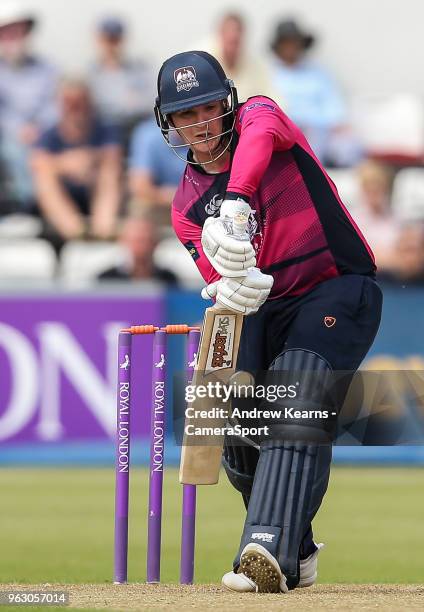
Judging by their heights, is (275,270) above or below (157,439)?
above

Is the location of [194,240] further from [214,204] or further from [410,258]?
[410,258]

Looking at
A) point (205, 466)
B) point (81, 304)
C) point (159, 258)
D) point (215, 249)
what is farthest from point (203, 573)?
point (159, 258)

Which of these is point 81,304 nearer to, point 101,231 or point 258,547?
point 101,231

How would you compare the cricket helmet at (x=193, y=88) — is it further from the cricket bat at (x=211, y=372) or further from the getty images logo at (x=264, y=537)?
the getty images logo at (x=264, y=537)

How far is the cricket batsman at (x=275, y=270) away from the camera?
16.4 feet

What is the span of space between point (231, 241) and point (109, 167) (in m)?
8.21

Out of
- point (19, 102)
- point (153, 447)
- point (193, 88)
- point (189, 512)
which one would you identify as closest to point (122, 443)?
point (153, 447)

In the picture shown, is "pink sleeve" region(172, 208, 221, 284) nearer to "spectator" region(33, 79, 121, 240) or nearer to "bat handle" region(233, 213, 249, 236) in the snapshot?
"bat handle" region(233, 213, 249, 236)

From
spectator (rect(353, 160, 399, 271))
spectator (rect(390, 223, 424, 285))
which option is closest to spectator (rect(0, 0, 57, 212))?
spectator (rect(353, 160, 399, 271))

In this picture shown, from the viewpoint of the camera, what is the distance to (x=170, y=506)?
9.49 m

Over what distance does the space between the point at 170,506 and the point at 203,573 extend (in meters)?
2.80

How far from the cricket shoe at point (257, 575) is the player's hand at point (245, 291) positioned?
0.83m

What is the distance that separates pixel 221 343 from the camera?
5113 millimetres

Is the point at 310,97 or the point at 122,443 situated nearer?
the point at 122,443
